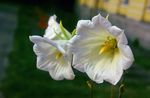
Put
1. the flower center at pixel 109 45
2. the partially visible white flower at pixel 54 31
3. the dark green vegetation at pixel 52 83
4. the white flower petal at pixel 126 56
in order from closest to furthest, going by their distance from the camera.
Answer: the white flower petal at pixel 126 56
the flower center at pixel 109 45
the partially visible white flower at pixel 54 31
the dark green vegetation at pixel 52 83

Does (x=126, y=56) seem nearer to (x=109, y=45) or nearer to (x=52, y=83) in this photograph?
(x=109, y=45)

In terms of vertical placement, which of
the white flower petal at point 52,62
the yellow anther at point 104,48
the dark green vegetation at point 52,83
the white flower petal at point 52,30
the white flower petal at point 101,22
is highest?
the white flower petal at point 101,22

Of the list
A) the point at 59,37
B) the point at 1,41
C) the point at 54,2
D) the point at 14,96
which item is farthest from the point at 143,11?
the point at 54,2

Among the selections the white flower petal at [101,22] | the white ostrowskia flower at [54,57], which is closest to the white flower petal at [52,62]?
the white ostrowskia flower at [54,57]

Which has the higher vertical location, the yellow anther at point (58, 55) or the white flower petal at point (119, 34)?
the white flower petal at point (119, 34)

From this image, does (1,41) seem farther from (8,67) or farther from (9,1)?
(9,1)

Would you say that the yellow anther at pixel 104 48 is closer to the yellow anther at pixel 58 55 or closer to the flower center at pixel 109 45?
the flower center at pixel 109 45

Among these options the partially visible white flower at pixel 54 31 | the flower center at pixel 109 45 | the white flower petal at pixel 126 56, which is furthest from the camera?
the partially visible white flower at pixel 54 31

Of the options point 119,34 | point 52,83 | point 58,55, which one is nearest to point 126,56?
point 119,34
